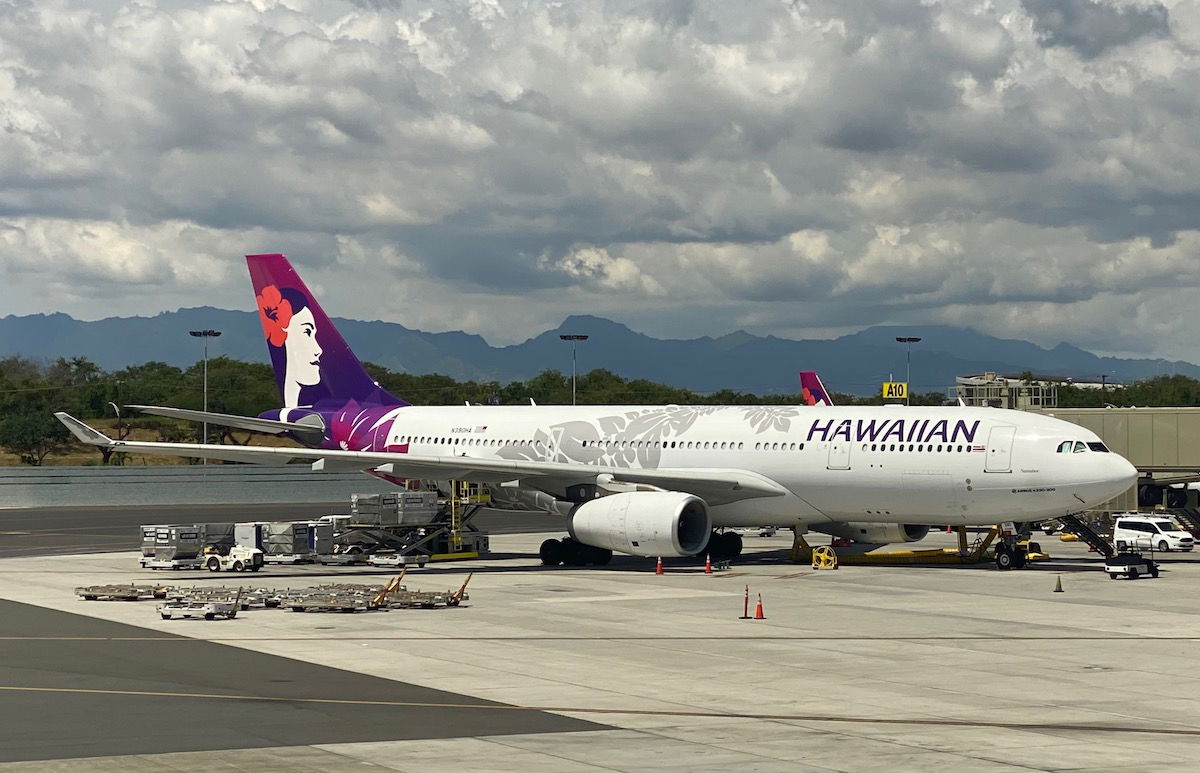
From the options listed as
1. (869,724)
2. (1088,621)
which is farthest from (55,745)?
(1088,621)

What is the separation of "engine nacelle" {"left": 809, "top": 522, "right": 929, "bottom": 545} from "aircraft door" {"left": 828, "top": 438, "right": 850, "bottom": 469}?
3787 mm

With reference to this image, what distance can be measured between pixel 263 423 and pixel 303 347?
172 inches

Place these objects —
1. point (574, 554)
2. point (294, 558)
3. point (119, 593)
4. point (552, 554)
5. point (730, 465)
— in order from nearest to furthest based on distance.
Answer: point (119, 593)
point (730, 465)
point (294, 558)
point (574, 554)
point (552, 554)

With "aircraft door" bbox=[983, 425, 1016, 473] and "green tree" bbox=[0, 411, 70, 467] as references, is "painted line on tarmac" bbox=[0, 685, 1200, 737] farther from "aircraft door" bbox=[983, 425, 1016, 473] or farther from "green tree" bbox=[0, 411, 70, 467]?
"green tree" bbox=[0, 411, 70, 467]

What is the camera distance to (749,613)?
3331 cm

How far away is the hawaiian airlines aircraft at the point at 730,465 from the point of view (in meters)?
42.7

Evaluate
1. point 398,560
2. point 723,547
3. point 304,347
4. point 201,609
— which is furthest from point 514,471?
point 201,609

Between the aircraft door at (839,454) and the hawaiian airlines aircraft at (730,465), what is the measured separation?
40 mm

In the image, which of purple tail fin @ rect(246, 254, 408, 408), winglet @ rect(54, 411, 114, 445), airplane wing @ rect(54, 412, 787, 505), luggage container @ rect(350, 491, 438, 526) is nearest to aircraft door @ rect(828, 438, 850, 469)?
airplane wing @ rect(54, 412, 787, 505)

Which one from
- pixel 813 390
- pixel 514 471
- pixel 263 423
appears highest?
pixel 813 390

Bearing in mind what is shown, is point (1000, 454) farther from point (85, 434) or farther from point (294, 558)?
point (85, 434)

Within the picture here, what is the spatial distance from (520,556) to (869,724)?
33038 millimetres

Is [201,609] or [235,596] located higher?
[235,596]

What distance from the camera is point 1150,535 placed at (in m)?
56.8
